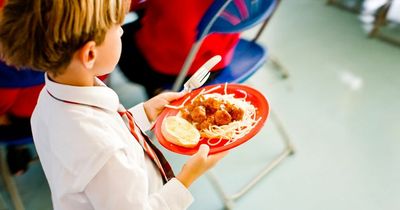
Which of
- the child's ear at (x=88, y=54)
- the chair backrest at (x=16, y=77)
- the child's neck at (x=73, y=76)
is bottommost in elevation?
the chair backrest at (x=16, y=77)

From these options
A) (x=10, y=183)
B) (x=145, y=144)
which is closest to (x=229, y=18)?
(x=145, y=144)

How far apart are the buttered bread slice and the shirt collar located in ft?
0.86

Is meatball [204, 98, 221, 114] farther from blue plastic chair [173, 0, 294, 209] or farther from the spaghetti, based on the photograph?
blue plastic chair [173, 0, 294, 209]

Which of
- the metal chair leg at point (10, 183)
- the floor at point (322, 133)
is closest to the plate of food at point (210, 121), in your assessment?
the floor at point (322, 133)

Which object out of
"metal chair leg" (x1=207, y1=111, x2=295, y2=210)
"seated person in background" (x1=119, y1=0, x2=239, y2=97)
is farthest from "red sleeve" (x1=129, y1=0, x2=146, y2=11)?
"metal chair leg" (x1=207, y1=111, x2=295, y2=210)

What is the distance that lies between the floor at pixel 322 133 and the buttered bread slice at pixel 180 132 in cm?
61

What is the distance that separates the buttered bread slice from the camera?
937 millimetres

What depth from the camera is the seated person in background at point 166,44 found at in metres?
1.24

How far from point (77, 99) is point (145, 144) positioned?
0.73 ft

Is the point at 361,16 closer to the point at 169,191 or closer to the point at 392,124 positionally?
the point at 392,124

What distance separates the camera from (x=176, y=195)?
78cm

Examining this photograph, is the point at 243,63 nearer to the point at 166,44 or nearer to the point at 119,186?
the point at 166,44

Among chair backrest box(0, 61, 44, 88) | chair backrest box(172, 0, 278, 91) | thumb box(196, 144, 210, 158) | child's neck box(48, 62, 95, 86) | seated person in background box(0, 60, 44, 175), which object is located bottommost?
seated person in background box(0, 60, 44, 175)

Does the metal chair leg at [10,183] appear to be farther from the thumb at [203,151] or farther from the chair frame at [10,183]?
the thumb at [203,151]
